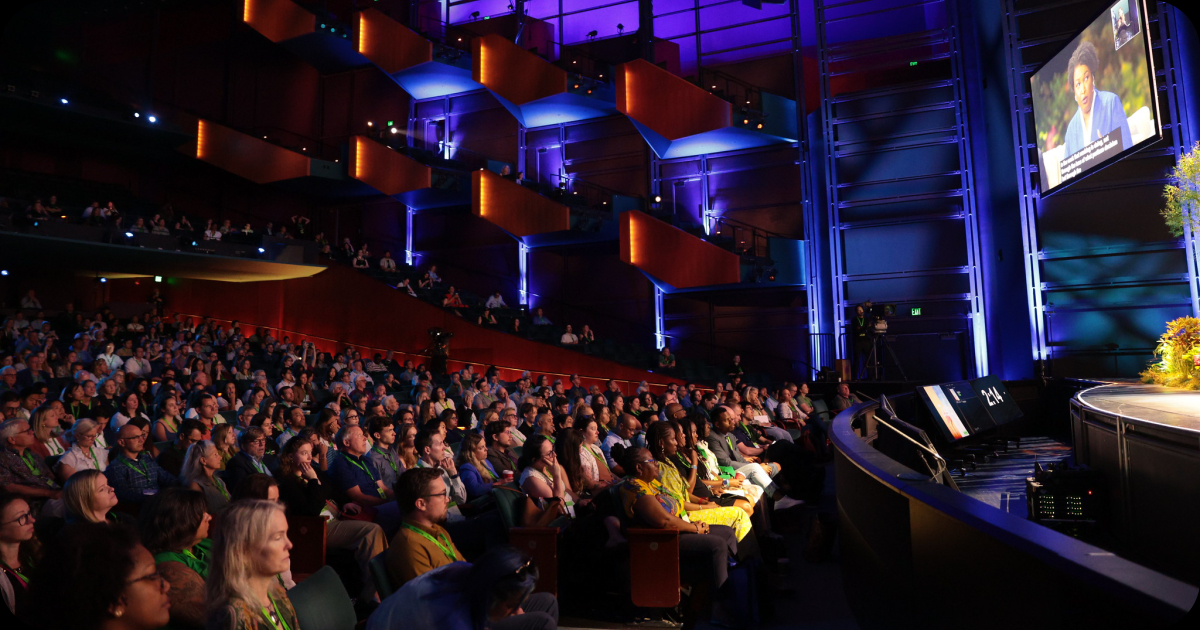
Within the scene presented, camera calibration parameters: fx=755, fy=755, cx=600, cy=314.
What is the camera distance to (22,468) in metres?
4.48

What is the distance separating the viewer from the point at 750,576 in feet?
12.6

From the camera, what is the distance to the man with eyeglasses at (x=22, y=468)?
434cm

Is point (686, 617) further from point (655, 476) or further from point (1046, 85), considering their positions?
point (1046, 85)

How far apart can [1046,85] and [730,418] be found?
7.37m

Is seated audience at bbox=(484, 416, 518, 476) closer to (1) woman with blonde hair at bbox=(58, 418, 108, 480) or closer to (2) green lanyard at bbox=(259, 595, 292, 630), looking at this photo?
(1) woman with blonde hair at bbox=(58, 418, 108, 480)

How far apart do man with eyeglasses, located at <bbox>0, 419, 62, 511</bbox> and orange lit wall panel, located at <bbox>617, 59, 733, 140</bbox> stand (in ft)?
39.8

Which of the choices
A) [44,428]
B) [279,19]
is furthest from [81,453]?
[279,19]

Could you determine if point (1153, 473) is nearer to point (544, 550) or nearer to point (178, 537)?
point (544, 550)

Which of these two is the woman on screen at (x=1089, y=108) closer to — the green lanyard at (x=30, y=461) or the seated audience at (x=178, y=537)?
the seated audience at (x=178, y=537)

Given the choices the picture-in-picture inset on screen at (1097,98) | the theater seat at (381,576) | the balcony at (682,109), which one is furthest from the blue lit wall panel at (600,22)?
the theater seat at (381,576)

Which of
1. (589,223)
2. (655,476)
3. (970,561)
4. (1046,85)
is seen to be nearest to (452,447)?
(655,476)

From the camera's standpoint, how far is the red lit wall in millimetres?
15242

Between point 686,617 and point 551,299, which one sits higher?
point 551,299

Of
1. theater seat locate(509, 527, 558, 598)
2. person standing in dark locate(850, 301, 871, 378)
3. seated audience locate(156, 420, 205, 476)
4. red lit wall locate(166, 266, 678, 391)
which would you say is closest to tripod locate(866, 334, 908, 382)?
person standing in dark locate(850, 301, 871, 378)
